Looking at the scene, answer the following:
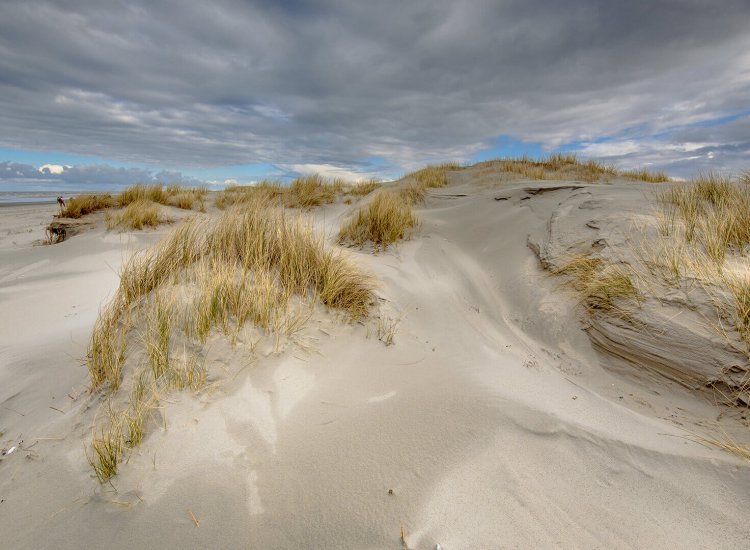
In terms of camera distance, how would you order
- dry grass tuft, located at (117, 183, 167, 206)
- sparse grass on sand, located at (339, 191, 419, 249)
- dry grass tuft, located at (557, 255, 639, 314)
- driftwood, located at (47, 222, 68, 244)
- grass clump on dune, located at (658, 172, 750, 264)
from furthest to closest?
dry grass tuft, located at (117, 183, 167, 206) → driftwood, located at (47, 222, 68, 244) → sparse grass on sand, located at (339, 191, 419, 249) → grass clump on dune, located at (658, 172, 750, 264) → dry grass tuft, located at (557, 255, 639, 314)

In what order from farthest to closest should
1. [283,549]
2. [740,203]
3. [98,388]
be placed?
[740,203] < [98,388] < [283,549]

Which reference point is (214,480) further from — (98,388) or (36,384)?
(36,384)

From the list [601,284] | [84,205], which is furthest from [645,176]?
[84,205]

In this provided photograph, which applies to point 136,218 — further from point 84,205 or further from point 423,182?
point 423,182

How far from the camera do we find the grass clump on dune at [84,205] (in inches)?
338

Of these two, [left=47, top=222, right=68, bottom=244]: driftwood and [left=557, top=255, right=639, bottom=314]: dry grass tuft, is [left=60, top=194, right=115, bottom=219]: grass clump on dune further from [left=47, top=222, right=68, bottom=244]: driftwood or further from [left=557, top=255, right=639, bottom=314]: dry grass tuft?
[left=557, top=255, right=639, bottom=314]: dry grass tuft

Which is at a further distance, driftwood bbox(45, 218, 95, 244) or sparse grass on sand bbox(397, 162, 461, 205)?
sparse grass on sand bbox(397, 162, 461, 205)

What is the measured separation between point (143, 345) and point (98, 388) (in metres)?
0.31

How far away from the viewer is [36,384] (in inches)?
95.5

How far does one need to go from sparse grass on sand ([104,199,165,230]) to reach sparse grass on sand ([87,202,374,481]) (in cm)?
527

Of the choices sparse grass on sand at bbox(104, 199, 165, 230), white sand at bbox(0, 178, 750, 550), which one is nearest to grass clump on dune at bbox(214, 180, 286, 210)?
sparse grass on sand at bbox(104, 199, 165, 230)

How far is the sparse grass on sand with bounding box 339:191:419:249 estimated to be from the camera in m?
5.20

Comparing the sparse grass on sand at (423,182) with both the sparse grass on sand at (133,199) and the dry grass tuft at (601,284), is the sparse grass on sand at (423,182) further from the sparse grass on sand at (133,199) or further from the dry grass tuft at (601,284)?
the sparse grass on sand at (133,199)

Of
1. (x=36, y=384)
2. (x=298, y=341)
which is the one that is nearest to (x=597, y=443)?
(x=298, y=341)
